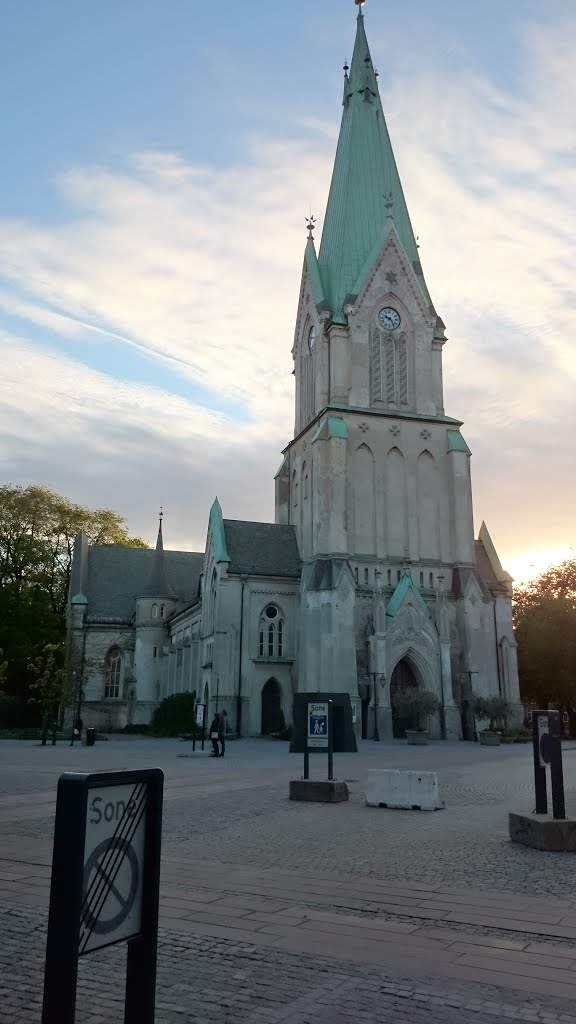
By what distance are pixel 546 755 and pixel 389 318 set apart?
41722mm

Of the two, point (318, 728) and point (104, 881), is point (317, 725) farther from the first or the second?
point (104, 881)

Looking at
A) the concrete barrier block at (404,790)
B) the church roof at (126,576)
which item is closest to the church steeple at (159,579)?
the church roof at (126,576)

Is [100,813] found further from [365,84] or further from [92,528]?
[92,528]

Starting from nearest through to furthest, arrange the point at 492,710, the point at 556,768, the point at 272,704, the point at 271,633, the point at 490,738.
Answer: the point at 556,768, the point at 490,738, the point at 492,710, the point at 272,704, the point at 271,633

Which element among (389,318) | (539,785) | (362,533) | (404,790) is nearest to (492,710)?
(362,533)

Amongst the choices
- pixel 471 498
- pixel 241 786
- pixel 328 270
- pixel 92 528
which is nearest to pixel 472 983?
pixel 241 786

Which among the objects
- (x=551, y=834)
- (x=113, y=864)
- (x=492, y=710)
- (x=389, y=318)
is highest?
(x=389, y=318)

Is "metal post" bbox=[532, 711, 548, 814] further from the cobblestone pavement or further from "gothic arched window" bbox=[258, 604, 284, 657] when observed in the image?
"gothic arched window" bbox=[258, 604, 284, 657]

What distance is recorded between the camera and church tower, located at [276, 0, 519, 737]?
140ft

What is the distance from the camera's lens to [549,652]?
48.5 meters

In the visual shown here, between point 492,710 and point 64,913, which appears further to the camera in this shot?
point 492,710

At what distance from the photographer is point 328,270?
51438mm

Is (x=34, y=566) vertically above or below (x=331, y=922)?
above

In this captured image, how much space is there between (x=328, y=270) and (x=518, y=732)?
30.0 meters
